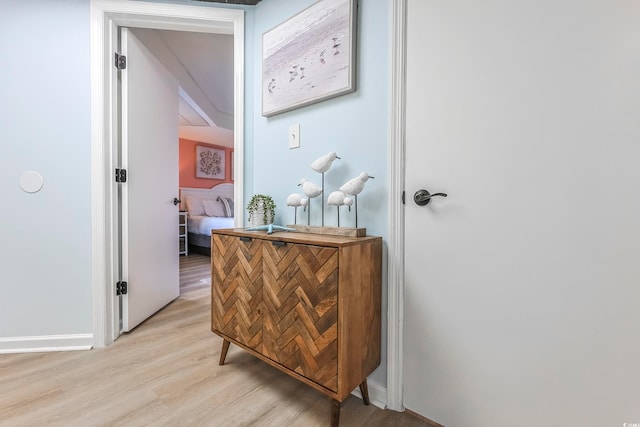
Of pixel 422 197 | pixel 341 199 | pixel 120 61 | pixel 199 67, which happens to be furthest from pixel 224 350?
pixel 199 67

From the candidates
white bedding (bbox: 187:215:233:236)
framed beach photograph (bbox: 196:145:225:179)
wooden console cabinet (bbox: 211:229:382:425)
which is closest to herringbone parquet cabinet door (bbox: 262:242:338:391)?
wooden console cabinet (bbox: 211:229:382:425)

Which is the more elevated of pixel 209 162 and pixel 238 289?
pixel 209 162

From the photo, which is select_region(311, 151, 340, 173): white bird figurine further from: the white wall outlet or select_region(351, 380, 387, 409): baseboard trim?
select_region(351, 380, 387, 409): baseboard trim

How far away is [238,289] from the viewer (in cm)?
133

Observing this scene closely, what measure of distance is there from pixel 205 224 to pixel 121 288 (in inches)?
104

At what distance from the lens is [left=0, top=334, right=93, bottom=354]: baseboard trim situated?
1580 mm

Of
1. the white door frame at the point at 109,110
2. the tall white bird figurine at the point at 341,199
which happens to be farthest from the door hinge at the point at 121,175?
the tall white bird figurine at the point at 341,199

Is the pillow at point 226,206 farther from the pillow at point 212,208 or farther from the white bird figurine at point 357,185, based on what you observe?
the white bird figurine at point 357,185

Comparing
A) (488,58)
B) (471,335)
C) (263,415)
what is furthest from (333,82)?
(263,415)

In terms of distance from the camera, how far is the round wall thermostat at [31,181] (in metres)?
1.58

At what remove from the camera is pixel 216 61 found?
9.52 feet

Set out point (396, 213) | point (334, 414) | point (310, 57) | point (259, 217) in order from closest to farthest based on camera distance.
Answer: point (334, 414)
point (396, 213)
point (310, 57)
point (259, 217)

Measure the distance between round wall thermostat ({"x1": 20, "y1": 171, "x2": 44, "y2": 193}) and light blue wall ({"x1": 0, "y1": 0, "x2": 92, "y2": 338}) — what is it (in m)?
0.03

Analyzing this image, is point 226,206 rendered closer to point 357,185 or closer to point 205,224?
point 205,224
